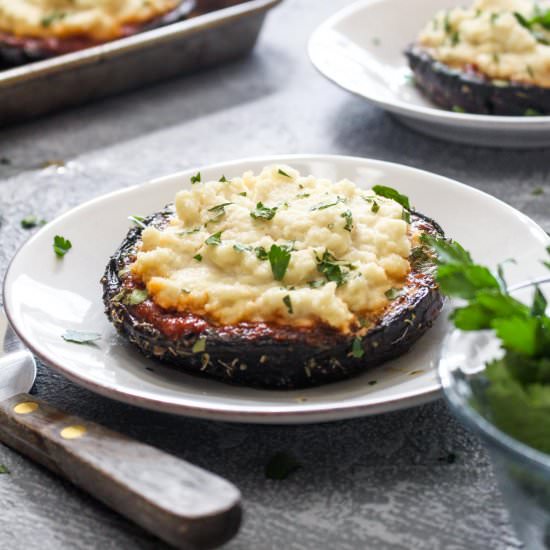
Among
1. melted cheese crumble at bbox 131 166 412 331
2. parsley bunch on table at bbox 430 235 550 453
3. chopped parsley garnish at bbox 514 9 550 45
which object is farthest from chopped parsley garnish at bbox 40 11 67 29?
parsley bunch on table at bbox 430 235 550 453

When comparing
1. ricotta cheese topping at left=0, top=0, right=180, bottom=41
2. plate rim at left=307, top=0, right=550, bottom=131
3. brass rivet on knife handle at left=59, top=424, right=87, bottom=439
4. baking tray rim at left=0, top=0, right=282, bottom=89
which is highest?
ricotta cheese topping at left=0, top=0, right=180, bottom=41

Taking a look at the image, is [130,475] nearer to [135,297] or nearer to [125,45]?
[135,297]

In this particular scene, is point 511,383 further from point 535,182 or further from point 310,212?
point 535,182

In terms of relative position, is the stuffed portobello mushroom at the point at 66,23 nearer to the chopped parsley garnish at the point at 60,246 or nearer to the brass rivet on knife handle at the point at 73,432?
the chopped parsley garnish at the point at 60,246

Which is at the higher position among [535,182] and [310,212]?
[310,212]

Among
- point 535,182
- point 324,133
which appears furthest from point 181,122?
point 535,182

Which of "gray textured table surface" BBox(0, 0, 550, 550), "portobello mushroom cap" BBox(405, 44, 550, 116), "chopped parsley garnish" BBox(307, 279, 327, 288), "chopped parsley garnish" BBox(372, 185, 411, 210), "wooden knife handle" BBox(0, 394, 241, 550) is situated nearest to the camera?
"wooden knife handle" BBox(0, 394, 241, 550)

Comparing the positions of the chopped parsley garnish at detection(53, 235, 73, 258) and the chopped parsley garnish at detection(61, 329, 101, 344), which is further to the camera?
the chopped parsley garnish at detection(53, 235, 73, 258)

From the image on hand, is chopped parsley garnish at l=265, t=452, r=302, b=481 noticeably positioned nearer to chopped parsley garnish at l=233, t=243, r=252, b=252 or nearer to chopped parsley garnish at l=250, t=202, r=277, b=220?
chopped parsley garnish at l=233, t=243, r=252, b=252
